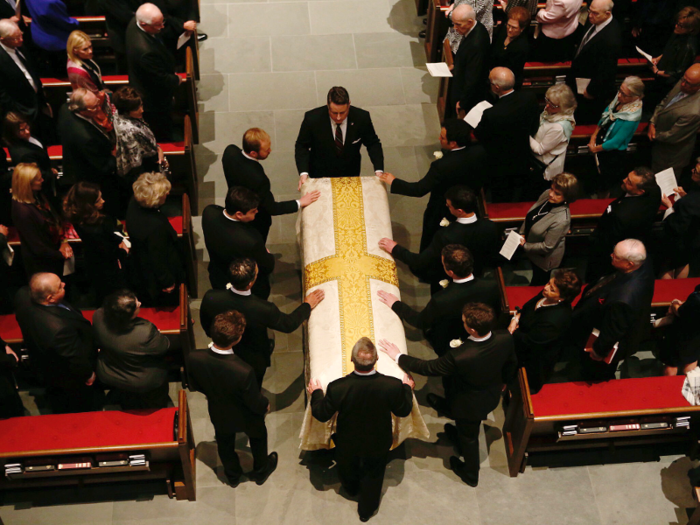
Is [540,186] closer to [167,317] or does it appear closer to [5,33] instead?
[167,317]

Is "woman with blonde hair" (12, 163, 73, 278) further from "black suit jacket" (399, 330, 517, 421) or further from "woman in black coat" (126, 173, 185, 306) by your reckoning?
"black suit jacket" (399, 330, 517, 421)

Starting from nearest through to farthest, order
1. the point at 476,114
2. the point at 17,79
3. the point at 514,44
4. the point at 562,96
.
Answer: the point at 562,96
the point at 476,114
the point at 17,79
the point at 514,44

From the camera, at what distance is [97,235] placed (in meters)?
4.72

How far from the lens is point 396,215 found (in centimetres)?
657

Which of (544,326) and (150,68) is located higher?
(150,68)

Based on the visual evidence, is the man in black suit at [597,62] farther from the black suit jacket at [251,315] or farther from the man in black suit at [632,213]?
the black suit jacket at [251,315]

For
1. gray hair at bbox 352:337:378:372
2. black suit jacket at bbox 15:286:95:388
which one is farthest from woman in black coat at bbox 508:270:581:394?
black suit jacket at bbox 15:286:95:388

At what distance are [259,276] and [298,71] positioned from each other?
3440 mm

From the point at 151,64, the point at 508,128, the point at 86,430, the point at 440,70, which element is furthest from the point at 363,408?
the point at 151,64

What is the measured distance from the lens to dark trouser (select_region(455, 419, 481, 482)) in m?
4.63

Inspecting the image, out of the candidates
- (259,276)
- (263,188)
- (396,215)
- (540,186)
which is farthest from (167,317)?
(540,186)

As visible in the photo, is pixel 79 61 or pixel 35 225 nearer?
pixel 35 225

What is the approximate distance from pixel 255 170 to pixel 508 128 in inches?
77.9

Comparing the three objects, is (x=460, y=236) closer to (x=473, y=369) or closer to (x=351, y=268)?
(x=351, y=268)
